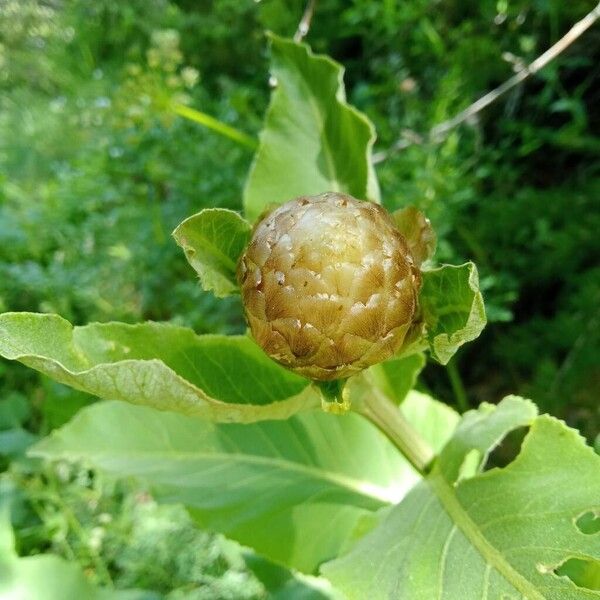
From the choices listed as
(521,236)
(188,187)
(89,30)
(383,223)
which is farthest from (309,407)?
(89,30)

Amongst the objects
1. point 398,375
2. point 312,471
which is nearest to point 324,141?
point 398,375

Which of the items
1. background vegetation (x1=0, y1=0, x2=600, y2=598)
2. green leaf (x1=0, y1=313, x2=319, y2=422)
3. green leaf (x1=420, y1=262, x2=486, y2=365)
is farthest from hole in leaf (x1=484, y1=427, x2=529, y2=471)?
green leaf (x1=420, y1=262, x2=486, y2=365)

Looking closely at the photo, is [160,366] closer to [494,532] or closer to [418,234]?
[418,234]

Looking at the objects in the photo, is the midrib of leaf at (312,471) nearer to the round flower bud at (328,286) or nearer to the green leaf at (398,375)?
Answer: the green leaf at (398,375)

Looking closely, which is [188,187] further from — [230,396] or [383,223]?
[383,223]

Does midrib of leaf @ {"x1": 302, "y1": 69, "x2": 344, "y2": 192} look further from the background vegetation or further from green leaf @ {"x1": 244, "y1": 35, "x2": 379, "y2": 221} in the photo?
the background vegetation

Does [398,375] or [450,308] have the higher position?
[450,308]

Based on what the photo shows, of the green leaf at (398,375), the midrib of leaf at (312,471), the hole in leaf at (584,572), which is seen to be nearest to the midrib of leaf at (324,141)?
the green leaf at (398,375)
